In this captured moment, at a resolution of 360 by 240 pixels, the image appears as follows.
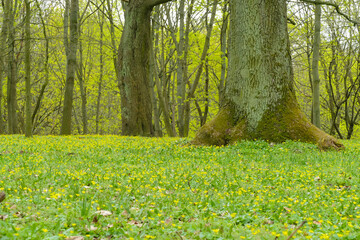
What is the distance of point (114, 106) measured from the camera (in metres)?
40.6

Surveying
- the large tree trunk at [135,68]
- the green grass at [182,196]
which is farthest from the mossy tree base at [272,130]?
the large tree trunk at [135,68]

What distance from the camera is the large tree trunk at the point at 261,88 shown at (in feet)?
32.9

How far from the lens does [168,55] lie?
2612 cm

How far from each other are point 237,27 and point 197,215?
26.8 feet

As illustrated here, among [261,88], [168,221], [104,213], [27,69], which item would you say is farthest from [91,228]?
[27,69]

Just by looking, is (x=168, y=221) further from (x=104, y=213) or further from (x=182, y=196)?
(x=182, y=196)

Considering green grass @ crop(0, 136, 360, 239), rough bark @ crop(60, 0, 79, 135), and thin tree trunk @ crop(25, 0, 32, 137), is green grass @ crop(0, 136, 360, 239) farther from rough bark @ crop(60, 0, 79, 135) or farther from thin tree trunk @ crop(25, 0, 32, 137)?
rough bark @ crop(60, 0, 79, 135)

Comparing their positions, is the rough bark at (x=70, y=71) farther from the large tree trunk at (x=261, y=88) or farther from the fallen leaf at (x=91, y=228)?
the fallen leaf at (x=91, y=228)

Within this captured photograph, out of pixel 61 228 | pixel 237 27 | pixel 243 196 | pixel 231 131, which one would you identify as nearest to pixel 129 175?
pixel 243 196

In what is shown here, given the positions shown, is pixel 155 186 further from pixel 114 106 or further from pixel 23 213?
pixel 114 106

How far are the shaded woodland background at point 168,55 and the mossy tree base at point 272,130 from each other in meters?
5.13

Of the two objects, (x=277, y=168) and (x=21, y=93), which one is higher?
(x=21, y=93)

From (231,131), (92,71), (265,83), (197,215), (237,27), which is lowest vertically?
(197,215)

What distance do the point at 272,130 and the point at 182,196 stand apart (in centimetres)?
586
